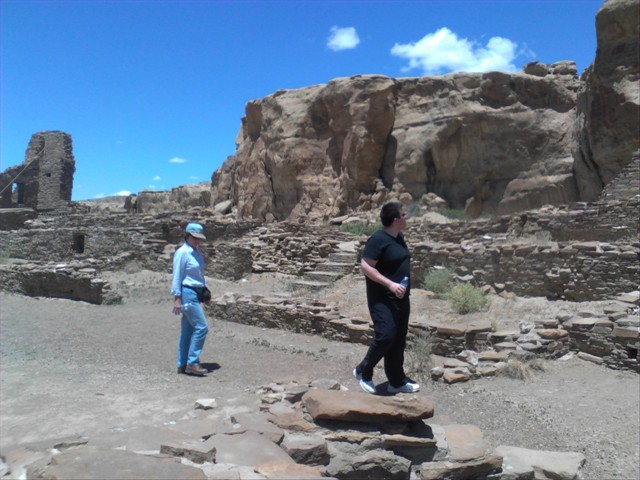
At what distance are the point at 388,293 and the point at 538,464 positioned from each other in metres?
1.76

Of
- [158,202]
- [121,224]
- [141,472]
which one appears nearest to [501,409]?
[141,472]

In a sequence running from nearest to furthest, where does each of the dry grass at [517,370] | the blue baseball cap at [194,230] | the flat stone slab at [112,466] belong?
the flat stone slab at [112,466] < the blue baseball cap at [194,230] < the dry grass at [517,370]

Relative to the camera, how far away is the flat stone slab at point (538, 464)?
155 inches

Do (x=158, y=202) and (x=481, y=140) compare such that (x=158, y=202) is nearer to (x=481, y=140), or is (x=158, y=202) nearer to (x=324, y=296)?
(x=481, y=140)

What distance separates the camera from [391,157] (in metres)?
24.9

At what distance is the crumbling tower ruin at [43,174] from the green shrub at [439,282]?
20445mm

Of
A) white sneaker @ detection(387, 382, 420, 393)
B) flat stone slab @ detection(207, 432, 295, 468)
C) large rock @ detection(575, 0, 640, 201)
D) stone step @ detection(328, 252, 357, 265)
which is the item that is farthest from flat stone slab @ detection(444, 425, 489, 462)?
large rock @ detection(575, 0, 640, 201)

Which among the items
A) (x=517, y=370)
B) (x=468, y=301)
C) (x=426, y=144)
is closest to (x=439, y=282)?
(x=468, y=301)

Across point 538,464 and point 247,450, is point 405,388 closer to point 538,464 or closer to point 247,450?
point 538,464

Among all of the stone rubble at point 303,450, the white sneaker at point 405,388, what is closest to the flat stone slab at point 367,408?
the stone rubble at point 303,450

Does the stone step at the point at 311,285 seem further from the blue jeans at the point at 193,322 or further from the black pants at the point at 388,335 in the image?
the black pants at the point at 388,335

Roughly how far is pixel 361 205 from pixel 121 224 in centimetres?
1078

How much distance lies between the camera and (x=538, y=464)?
4117 millimetres

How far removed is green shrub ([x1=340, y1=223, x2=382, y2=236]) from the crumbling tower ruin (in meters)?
14.4
